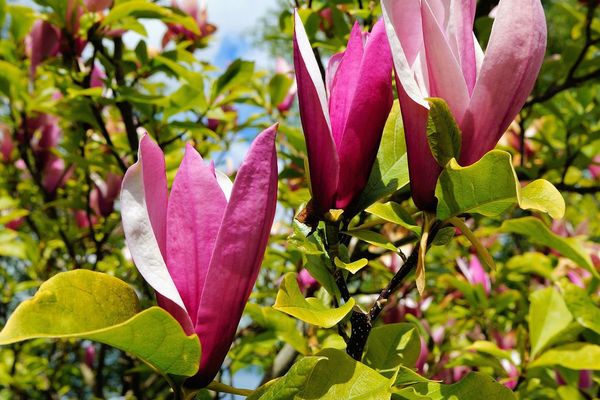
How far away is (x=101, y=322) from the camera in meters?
0.48

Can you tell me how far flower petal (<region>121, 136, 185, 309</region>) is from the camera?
499 millimetres

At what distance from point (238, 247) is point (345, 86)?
0.67ft

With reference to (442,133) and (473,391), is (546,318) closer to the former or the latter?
(473,391)

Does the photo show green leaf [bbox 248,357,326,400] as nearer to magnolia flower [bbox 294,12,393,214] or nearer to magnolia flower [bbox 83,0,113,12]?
magnolia flower [bbox 294,12,393,214]

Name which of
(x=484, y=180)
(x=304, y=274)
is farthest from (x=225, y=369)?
(x=484, y=180)

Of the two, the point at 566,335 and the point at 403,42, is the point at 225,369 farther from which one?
the point at 403,42

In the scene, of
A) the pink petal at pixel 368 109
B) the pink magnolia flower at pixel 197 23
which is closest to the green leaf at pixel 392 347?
the pink petal at pixel 368 109

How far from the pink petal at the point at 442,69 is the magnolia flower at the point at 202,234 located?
0.51 ft

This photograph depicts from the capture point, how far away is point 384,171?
0.67 metres

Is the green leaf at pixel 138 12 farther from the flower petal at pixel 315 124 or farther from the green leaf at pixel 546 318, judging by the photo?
the green leaf at pixel 546 318

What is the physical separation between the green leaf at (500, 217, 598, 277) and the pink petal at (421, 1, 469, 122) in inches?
13.8

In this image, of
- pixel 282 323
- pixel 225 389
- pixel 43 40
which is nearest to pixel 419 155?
pixel 225 389

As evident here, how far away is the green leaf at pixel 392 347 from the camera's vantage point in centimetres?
71

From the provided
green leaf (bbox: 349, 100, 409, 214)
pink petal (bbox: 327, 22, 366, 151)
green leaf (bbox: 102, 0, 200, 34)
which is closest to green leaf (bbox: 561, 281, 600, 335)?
green leaf (bbox: 349, 100, 409, 214)
